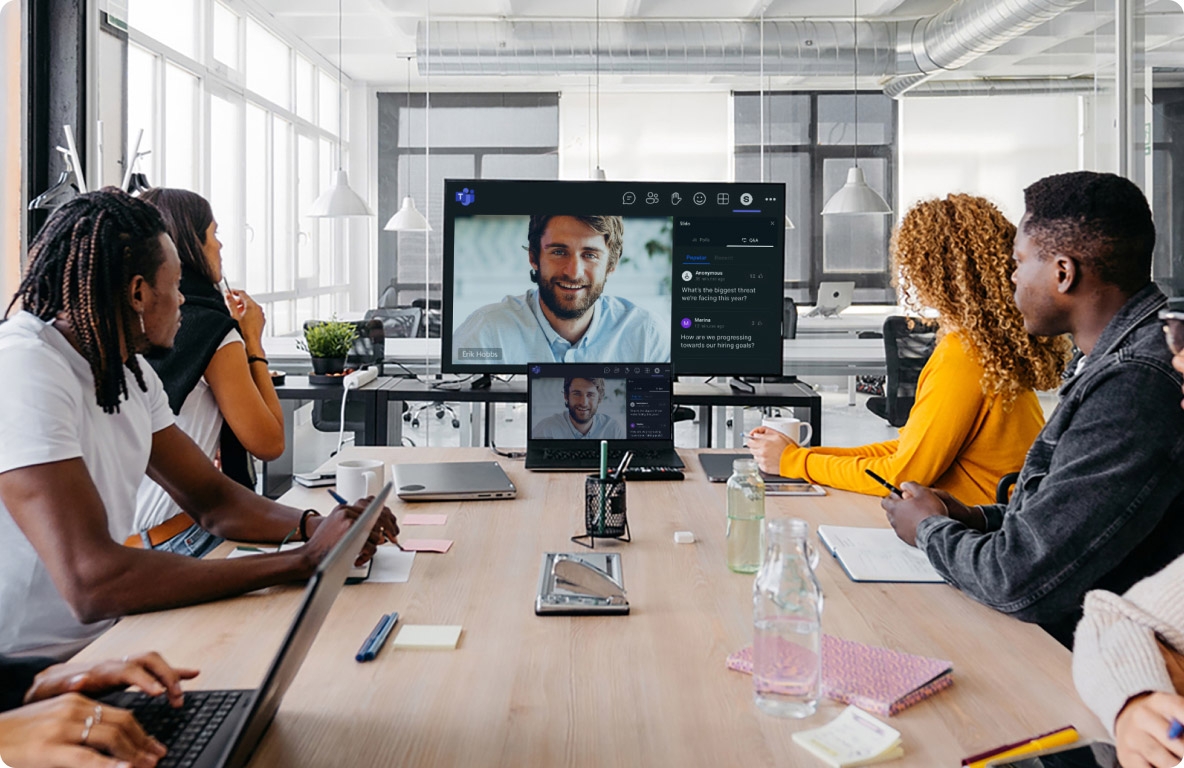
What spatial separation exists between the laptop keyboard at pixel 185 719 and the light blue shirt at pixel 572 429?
52.3 inches

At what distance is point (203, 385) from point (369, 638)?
3.84ft

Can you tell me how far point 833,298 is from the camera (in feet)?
26.4

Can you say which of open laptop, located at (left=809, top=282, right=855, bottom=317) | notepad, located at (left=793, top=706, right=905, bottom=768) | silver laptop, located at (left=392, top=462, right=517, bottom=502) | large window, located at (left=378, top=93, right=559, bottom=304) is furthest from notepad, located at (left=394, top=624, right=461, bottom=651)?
open laptop, located at (left=809, top=282, right=855, bottom=317)

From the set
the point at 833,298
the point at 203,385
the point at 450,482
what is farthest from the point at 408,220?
the point at 450,482

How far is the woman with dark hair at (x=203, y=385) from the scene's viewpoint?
1.99 m

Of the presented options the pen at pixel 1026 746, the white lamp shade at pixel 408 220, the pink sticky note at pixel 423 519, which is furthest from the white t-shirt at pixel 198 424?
the white lamp shade at pixel 408 220

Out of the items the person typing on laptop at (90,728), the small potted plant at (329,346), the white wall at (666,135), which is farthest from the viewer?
the white wall at (666,135)

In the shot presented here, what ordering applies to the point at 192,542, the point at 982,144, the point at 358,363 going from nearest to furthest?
the point at 192,542 → the point at 358,363 → the point at 982,144

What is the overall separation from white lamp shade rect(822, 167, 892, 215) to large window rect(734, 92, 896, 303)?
4.89 ft

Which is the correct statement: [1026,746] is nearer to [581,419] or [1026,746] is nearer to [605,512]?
[605,512]

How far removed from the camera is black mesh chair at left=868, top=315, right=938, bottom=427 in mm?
5172

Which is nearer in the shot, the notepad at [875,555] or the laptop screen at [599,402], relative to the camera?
the notepad at [875,555]

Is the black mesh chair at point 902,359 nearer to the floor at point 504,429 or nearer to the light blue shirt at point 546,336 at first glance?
the floor at point 504,429

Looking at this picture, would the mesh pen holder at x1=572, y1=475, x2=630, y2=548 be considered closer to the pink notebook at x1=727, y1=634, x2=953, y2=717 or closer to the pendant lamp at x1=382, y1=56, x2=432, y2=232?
the pink notebook at x1=727, y1=634, x2=953, y2=717
